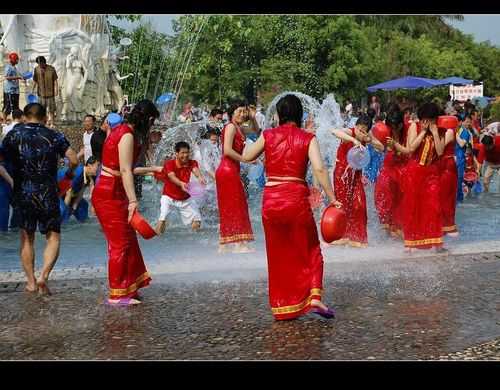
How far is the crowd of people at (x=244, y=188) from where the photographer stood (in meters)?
6.16

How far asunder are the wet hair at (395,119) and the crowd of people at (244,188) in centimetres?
1

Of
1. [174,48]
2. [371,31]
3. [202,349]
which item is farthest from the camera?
[371,31]

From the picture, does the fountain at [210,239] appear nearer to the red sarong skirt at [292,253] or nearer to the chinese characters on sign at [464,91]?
the red sarong skirt at [292,253]

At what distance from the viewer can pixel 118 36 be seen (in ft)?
106

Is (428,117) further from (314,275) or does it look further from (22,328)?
(22,328)

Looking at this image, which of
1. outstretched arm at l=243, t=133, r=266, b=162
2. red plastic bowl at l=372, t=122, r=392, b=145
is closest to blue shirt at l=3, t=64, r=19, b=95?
red plastic bowl at l=372, t=122, r=392, b=145

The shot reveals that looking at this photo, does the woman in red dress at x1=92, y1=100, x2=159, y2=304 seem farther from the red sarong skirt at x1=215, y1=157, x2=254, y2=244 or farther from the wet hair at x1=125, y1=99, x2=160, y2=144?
the red sarong skirt at x1=215, y1=157, x2=254, y2=244

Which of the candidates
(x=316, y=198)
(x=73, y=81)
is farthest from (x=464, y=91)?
(x=316, y=198)

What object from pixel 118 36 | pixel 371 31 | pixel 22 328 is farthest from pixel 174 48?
pixel 22 328

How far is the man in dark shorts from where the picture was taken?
729 cm

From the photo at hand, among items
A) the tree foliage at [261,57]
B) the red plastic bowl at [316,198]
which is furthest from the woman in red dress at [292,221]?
the tree foliage at [261,57]

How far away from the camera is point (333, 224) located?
6027 mm

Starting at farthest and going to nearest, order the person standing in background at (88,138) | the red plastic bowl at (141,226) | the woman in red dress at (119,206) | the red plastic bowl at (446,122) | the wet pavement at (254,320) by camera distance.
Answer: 1. the person standing in background at (88,138)
2. the red plastic bowl at (446,122)
3. the woman in red dress at (119,206)
4. the red plastic bowl at (141,226)
5. the wet pavement at (254,320)

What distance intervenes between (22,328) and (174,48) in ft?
103
